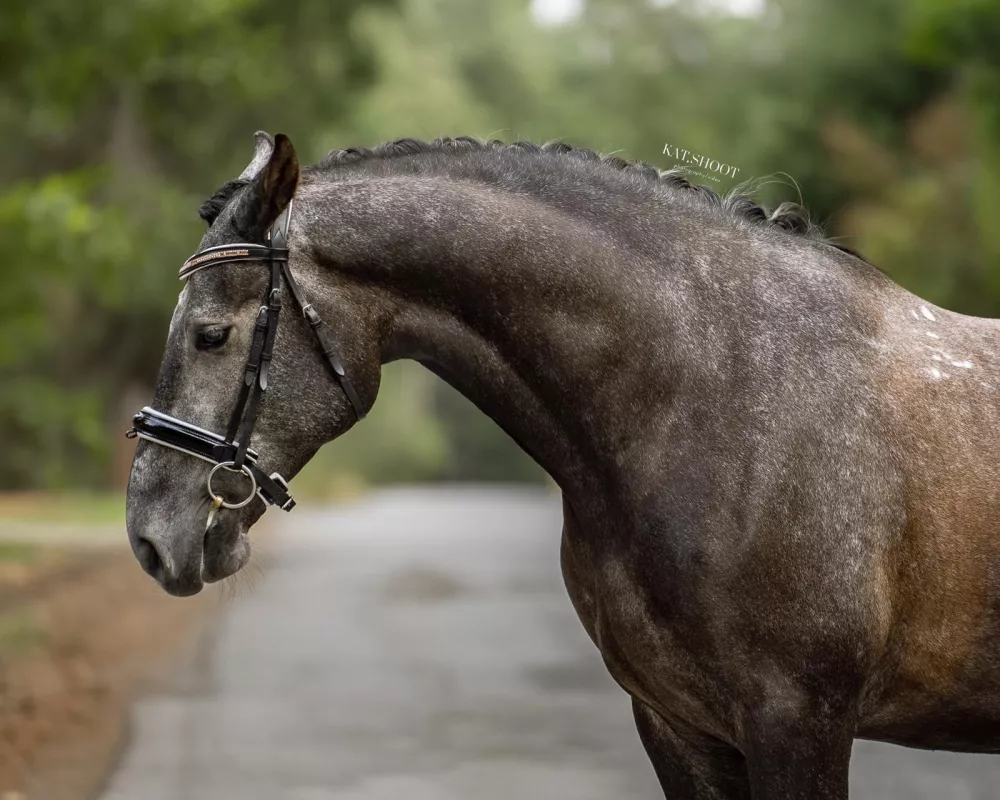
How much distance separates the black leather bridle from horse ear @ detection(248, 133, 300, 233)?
0.03 metres

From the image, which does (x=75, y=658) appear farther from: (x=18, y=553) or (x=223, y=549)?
(x=223, y=549)

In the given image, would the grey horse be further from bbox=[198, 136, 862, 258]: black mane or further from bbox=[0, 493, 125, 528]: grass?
bbox=[0, 493, 125, 528]: grass

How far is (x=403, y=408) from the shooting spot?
48.9 meters

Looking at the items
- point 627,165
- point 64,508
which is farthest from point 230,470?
point 64,508

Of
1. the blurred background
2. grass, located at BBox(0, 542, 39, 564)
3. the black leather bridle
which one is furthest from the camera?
grass, located at BBox(0, 542, 39, 564)

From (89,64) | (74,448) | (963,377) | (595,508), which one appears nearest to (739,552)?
(595,508)

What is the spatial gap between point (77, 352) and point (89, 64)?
1419cm

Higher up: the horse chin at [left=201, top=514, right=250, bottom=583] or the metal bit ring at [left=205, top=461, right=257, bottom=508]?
the metal bit ring at [left=205, top=461, right=257, bottom=508]

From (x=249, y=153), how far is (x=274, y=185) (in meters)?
21.0

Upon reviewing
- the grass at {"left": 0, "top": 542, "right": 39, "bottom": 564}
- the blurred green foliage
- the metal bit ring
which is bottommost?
the metal bit ring

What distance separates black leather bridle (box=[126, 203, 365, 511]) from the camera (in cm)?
324

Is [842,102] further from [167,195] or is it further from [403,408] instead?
[403,408]

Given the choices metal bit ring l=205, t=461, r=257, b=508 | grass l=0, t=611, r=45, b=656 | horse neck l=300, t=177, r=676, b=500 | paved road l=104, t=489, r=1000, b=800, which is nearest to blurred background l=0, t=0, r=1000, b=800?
grass l=0, t=611, r=45, b=656

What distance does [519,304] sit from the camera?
3402mm
